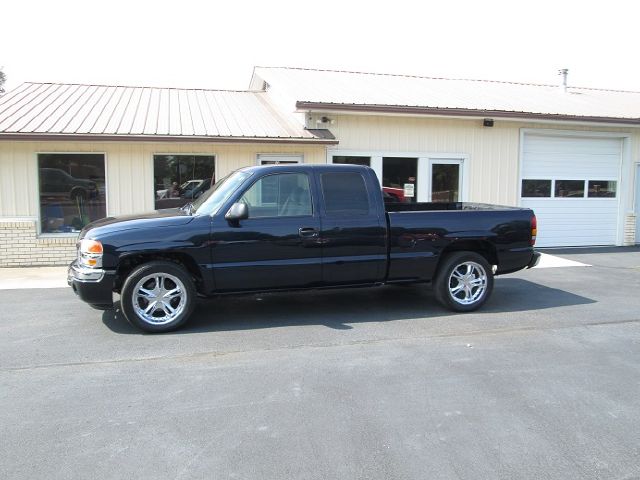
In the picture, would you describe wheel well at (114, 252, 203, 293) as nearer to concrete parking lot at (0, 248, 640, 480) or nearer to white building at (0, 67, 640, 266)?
concrete parking lot at (0, 248, 640, 480)

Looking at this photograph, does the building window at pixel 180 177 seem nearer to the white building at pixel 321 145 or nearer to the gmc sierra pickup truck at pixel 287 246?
the white building at pixel 321 145

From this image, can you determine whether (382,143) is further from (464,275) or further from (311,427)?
(311,427)

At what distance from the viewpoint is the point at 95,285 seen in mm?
5875

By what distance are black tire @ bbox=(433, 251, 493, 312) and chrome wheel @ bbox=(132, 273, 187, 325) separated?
3.21m

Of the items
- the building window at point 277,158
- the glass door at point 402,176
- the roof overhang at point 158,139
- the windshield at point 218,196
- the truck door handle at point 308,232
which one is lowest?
the truck door handle at point 308,232

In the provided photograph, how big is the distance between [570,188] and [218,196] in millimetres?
10260

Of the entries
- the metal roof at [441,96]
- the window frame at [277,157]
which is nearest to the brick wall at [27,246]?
the window frame at [277,157]

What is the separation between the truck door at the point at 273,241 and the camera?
616cm

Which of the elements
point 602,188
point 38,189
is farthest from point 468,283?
point 602,188

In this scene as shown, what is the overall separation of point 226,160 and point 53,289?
4224mm

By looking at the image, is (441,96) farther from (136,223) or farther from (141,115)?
(136,223)

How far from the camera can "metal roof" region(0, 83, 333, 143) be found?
33.6ft

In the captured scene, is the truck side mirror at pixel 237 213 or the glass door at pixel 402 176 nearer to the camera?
the truck side mirror at pixel 237 213

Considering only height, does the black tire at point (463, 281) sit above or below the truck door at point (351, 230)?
below
